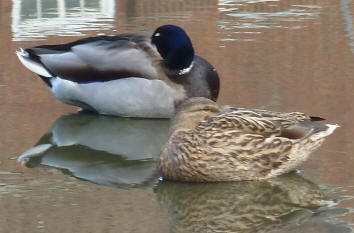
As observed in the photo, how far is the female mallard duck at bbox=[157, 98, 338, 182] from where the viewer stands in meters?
6.55

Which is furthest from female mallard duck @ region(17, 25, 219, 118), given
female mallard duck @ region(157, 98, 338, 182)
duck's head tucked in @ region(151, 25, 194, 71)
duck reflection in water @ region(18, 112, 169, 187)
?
female mallard duck @ region(157, 98, 338, 182)

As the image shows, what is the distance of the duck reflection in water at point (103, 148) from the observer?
696 centimetres

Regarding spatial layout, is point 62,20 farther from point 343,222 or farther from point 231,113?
point 343,222

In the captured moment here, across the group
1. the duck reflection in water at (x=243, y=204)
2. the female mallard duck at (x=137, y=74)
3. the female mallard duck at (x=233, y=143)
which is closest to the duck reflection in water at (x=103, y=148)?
the female mallard duck at (x=137, y=74)

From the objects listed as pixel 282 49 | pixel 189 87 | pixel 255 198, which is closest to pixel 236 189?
pixel 255 198

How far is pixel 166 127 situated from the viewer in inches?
334

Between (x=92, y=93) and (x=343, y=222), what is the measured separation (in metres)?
3.76

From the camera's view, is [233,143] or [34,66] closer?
[233,143]

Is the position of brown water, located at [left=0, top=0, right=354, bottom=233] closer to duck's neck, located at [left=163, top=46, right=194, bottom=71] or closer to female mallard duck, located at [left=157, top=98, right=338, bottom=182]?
female mallard duck, located at [left=157, top=98, right=338, bottom=182]

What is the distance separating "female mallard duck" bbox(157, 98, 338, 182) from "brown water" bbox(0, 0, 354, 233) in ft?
0.37

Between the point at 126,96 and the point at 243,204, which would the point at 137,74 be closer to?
the point at 126,96

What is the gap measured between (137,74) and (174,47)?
1.31 feet

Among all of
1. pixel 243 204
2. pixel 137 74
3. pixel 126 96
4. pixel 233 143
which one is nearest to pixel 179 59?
pixel 137 74

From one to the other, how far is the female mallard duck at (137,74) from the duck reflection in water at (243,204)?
2080 millimetres
